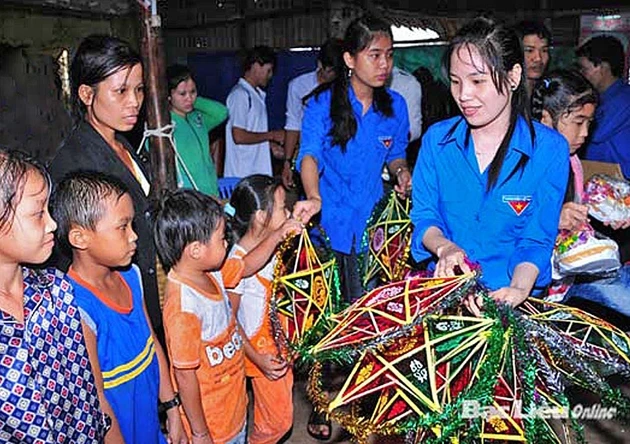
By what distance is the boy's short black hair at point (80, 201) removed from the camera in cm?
194

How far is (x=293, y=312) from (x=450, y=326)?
944 mm

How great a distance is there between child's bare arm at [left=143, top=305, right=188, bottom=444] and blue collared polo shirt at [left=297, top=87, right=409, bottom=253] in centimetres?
106

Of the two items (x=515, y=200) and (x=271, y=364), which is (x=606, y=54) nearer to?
(x=515, y=200)

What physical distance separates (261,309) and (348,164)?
2.33ft

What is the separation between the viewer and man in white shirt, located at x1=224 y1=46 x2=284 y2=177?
5551 mm

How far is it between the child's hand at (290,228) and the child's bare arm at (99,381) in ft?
2.77

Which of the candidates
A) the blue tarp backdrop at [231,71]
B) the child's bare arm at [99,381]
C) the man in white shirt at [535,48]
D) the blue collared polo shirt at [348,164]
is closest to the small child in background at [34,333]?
the child's bare arm at [99,381]

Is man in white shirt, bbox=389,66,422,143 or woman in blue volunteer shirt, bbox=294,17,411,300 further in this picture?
man in white shirt, bbox=389,66,422,143

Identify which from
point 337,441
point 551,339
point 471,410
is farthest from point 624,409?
point 337,441

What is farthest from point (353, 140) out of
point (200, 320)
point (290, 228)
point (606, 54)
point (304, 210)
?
point (606, 54)

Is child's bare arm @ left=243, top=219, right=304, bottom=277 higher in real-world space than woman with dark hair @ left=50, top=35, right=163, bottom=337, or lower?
lower

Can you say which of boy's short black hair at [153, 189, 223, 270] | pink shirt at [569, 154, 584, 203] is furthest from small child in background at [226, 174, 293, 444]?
pink shirt at [569, 154, 584, 203]

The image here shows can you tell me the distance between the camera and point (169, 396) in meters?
2.23

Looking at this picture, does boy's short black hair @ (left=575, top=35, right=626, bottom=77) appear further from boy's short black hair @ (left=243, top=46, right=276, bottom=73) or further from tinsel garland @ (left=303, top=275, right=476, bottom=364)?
tinsel garland @ (left=303, top=275, right=476, bottom=364)
